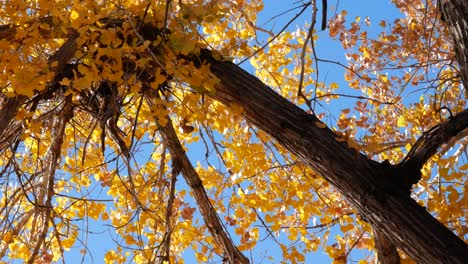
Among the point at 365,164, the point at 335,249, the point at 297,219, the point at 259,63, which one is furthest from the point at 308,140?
the point at 259,63

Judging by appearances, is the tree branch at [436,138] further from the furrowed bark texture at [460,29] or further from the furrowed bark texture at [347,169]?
the furrowed bark texture at [460,29]

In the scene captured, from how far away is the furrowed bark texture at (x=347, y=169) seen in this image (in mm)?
2230

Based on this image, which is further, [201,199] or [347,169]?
[201,199]

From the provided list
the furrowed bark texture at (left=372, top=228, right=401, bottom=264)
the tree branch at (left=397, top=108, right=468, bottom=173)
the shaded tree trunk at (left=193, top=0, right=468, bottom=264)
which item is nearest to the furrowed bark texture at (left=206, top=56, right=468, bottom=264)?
the shaded tree trunk at (left=193, top=0, right=468, bottom=264)

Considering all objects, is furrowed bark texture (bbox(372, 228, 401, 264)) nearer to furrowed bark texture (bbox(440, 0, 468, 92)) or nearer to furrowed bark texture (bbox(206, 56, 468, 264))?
furrowed bark texture (bbox(206, 56, 468, 264))

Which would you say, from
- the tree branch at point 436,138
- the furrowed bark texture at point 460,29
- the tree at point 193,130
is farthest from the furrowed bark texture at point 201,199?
the furrowed bark texture at point 460,29

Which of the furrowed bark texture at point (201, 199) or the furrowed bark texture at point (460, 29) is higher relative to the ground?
the furrowed bark texture at point (201, 199)

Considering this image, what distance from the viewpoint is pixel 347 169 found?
244cm

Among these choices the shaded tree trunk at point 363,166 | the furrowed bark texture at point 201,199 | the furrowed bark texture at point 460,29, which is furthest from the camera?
the furrowed bark texture at point 201,199

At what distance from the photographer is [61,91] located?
2.96 metres

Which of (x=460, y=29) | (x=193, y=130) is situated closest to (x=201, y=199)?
(x=193, y=130)

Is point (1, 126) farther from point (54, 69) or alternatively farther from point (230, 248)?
point (230, 248)

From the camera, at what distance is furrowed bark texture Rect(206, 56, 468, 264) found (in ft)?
7.32

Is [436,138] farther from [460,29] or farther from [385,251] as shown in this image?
[385,251]
